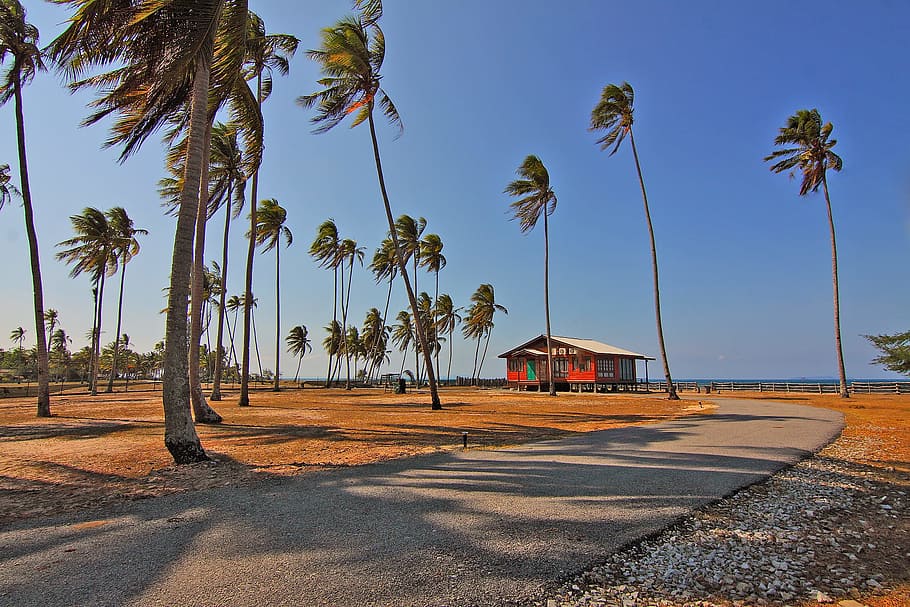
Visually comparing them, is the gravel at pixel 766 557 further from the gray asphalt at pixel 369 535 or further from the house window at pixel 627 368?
the house window at pixel 627 368

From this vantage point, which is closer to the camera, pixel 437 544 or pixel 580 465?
pixel 437 544

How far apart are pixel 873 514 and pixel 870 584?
2.42 meters

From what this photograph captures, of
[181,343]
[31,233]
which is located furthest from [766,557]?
[31,233]

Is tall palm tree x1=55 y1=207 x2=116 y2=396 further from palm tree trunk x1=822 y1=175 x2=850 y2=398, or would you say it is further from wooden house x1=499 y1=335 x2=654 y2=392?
palm tree trunk x1=822 y1=175 x2=850 y2=398

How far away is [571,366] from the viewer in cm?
4294

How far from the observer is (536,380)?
44438mm

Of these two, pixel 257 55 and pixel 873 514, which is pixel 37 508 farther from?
pixel 257 55

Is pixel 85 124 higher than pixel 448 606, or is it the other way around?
pixel 85 124

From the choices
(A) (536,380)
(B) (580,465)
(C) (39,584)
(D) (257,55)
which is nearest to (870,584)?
(B) (580,465)

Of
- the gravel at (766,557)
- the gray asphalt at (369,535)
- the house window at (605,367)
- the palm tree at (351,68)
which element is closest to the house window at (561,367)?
the house window at (605,367)

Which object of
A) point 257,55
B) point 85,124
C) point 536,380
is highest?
point 257,55

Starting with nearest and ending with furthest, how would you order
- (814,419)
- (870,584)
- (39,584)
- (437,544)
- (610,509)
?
(39,584), (870,584), (437,544), (610,509), (814,419)

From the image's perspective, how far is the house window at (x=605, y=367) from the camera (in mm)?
41781

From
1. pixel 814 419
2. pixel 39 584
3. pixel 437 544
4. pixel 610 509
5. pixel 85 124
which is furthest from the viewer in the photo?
pixel 814 419
